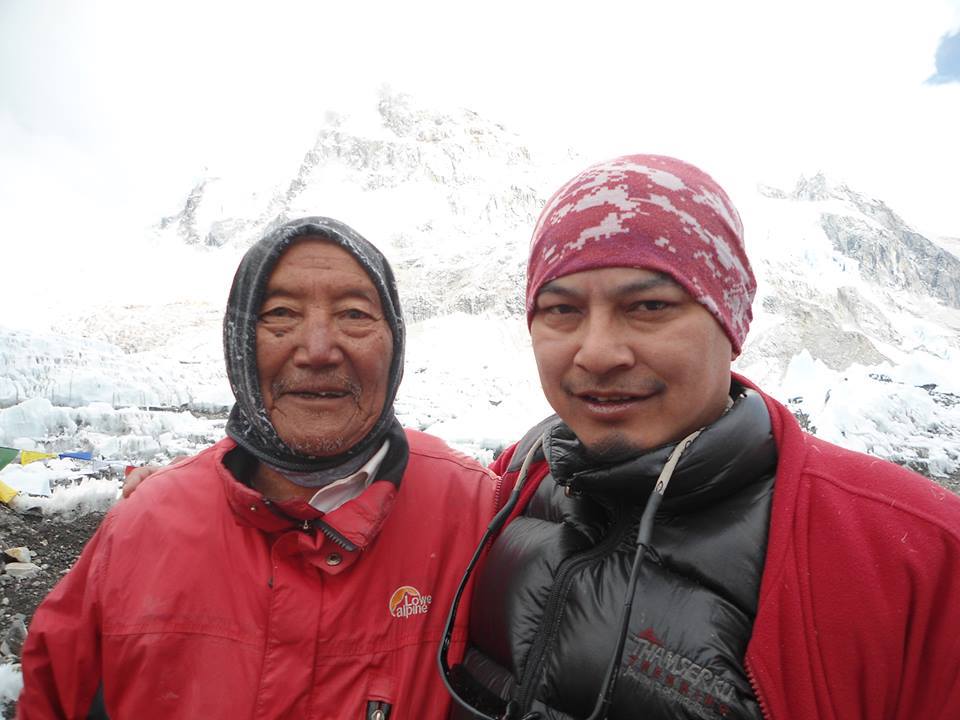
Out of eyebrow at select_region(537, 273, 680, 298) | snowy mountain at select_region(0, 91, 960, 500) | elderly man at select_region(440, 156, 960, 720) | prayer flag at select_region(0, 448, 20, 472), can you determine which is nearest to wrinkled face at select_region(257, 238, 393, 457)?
elderly man at select_region(440, 156, 960, 720)

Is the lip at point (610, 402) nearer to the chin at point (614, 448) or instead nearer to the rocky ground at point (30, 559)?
the chin at point (614, 448)

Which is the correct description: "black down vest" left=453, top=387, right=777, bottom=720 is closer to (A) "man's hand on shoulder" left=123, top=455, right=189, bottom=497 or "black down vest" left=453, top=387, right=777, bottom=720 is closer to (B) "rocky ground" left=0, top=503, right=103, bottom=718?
(A) "man's hand on shoulder" left=123, top=455, right=189, bottom=497

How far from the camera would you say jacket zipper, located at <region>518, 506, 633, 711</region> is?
1152 mm

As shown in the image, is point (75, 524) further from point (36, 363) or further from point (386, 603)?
point (36, 363)

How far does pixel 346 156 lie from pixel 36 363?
7077cm

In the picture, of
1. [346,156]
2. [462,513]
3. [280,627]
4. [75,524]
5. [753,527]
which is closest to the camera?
[753,527]

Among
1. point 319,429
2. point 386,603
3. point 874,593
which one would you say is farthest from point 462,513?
point 874,593

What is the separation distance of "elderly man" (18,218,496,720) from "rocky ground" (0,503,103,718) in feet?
7.17

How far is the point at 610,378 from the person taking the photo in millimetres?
1168

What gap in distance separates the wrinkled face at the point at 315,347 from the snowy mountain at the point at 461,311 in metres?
6.75

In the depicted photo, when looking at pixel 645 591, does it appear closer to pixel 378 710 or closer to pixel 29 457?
pixel 378 710

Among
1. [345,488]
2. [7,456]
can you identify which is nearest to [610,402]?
[345,488]

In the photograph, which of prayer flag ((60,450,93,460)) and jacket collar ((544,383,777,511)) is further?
prayer flag ((60,450,93,460))

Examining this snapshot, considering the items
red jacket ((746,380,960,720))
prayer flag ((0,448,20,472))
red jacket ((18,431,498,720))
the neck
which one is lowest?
prayer flag ((0,448,20,472))
